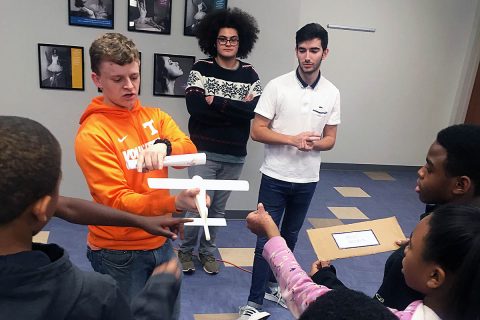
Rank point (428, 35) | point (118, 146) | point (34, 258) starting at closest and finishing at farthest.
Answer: point (34, 258), point (118, 146), point (428, 35)

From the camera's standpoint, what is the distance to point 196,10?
315 centimetres

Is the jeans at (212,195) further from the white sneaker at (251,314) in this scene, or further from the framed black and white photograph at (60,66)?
the framed black and white photograph at (60,66)

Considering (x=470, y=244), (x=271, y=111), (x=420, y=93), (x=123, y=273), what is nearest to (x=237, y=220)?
(x=271, y=111)

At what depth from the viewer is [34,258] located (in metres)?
0.73

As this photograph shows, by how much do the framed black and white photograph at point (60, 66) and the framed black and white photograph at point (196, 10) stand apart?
32.7 inches

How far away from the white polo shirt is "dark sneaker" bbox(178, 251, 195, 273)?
94 centimetres

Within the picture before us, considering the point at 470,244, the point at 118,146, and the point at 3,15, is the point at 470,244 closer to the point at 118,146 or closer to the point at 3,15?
the point at 118,146

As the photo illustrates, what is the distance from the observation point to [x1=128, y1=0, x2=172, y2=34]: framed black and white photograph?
305 centimetres

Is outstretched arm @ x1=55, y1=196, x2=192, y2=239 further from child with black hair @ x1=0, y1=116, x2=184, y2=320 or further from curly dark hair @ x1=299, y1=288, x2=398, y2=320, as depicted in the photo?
curly dark hair @ x1=299, y1=288, x2=398, y2=320

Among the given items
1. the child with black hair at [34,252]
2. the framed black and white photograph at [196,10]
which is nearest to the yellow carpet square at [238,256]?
the framed black and white photograph at [196,10]

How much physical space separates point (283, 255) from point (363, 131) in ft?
14.2

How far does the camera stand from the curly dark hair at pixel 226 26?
9.06ft

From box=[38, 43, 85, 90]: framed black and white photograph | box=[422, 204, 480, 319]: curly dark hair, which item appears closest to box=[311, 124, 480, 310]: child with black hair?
box=[422, 204, 480, 319]: curly dark hair

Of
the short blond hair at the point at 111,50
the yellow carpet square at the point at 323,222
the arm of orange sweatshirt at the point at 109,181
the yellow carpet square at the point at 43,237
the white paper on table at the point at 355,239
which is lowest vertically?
the yellow carpet square at the point at 43,237
